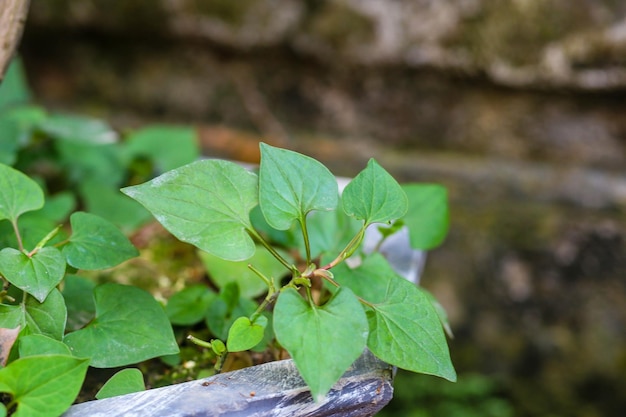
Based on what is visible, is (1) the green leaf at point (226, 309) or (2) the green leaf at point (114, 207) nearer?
(1) the green leaf at point (226, 309)

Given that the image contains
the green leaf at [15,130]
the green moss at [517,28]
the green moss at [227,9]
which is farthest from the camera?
the green moss at [227,9]

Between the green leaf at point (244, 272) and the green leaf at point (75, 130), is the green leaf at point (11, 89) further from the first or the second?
the green leaf at point (244, 272)

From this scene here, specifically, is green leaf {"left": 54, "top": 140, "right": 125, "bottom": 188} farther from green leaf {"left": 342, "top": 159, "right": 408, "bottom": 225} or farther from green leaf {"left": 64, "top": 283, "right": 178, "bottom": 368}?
green leaf {"left": 342, "top": 159, "right": 408, "bottom": 225}

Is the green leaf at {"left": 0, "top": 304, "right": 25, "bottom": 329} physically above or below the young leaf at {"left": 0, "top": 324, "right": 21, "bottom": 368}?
above

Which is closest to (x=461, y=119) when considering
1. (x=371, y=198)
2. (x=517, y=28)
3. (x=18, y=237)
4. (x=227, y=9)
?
(x=517, y=28)

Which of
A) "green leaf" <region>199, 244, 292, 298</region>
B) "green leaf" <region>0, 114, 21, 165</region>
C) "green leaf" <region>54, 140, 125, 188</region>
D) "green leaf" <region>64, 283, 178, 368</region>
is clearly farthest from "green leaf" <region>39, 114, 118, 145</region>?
"green leaf" <region>64, 283, 178, 368</region>

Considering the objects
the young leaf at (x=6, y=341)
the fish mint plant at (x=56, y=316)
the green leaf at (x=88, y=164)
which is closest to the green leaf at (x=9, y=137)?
the green leaf at (x=88, y=164)
